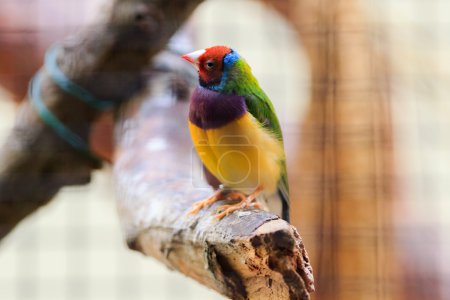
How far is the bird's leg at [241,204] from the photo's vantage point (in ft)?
2.15

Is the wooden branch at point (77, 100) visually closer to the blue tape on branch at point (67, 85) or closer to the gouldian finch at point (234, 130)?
the blue tape on branch at point (67, 85)

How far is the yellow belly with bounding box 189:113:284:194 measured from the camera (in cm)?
72

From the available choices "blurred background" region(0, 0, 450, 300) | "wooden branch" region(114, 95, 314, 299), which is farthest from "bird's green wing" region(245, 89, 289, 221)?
"blurred background" region(0, 0, 450, 300)

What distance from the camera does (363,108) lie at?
141 centimetres

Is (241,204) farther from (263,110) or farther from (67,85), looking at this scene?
(67,85)

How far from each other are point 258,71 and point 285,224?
77 centimetres

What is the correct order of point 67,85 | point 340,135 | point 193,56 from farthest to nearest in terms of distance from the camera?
point 340,135 → point 67,85 → point 193,56

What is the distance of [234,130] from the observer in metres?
0.73

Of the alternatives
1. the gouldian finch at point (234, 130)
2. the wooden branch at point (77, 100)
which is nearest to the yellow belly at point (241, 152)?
the gouldian finch at point (234, 130)

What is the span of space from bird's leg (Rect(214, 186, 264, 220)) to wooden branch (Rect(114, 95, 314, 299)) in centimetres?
1

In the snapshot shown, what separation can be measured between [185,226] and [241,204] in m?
0.08

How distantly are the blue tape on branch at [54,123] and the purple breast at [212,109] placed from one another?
1.58ft

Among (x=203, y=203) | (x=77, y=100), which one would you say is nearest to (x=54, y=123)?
(x=77, y=100)

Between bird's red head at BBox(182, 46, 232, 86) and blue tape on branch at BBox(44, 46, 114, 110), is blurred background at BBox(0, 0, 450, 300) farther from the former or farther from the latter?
bird's red head at BBox(182, 46, 232, 86)
